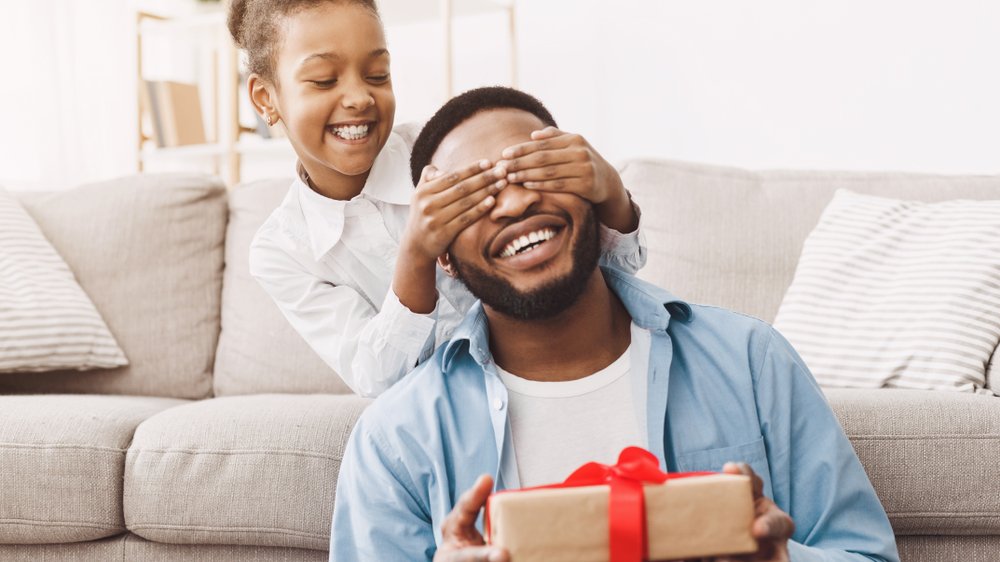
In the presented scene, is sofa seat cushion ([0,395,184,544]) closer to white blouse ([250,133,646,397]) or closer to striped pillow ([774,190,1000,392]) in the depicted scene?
white blouse ([250,133,646,397])

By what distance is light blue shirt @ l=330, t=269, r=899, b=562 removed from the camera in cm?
116

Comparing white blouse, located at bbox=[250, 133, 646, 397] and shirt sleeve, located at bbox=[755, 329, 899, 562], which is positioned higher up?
white blouse, located at bbox=[250, 133, 646, 397]

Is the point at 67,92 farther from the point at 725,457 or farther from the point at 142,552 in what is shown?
the point at 725,457

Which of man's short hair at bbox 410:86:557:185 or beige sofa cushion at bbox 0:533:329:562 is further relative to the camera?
beige sofa cushion at bbox 0:533:329:562

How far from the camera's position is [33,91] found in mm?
3811

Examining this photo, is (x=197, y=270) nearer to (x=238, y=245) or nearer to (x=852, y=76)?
(x=238, y=245)

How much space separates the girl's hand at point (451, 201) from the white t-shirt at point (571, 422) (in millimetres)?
217

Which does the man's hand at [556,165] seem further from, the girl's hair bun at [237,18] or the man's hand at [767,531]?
the girl's hair bun at [237,18]

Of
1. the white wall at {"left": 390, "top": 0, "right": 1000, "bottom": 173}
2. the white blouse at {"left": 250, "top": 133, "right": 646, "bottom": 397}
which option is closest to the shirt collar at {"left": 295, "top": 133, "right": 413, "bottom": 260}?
the white blouse at {"left": 250, "top": 133, "right": 646, "bottom": 397}

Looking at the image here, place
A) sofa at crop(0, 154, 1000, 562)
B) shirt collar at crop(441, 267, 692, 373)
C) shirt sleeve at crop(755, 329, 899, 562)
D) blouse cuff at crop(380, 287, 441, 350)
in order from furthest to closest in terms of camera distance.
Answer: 1. sofa at crop(0, 154, 1000, 562)
2. blouse cuff at crop(380, 287, 441, 350)
3. shirt collar at crop(441, 267, 692, 373)
4. shirt sleeve at crop(755, 329, 899, 562)

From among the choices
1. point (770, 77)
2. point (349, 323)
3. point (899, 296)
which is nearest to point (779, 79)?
point (770, 77)

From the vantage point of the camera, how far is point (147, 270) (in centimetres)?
236

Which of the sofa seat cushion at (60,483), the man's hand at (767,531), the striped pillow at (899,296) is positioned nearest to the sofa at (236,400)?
the sofa seat cushion at (60,483)

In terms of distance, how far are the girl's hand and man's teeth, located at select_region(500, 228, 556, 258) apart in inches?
2.1
